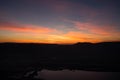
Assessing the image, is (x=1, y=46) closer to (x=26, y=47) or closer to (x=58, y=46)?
(x=26, y=47)

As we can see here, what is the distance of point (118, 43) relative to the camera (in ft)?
252

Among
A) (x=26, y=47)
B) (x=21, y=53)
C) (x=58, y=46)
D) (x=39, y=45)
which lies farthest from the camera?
(x=58, y=46)

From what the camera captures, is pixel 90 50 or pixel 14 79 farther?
pixel 90 50

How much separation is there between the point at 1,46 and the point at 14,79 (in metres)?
42.5

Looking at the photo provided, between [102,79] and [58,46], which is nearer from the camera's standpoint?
[102,79]

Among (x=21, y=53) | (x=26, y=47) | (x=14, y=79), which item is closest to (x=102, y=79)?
(x=14, y=79)

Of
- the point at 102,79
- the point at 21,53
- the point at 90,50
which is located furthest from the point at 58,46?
the point at 102,79

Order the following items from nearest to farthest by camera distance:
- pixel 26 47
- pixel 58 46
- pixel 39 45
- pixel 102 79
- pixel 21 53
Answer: pixel 102 79, pixel 21 53, pixel 26 47, pixel 39 45, pixel 58 46

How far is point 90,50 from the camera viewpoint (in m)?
71.1

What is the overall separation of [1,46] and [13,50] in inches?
158

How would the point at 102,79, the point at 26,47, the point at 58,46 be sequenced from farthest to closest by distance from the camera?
the point at 58,46, the point at 26,47, the point at 102,79

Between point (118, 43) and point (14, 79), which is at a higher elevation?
point (118, 43)

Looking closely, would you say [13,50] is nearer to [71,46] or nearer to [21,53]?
[21,53]

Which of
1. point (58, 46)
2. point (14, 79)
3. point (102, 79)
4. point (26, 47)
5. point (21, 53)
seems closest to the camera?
point (14, 79)
